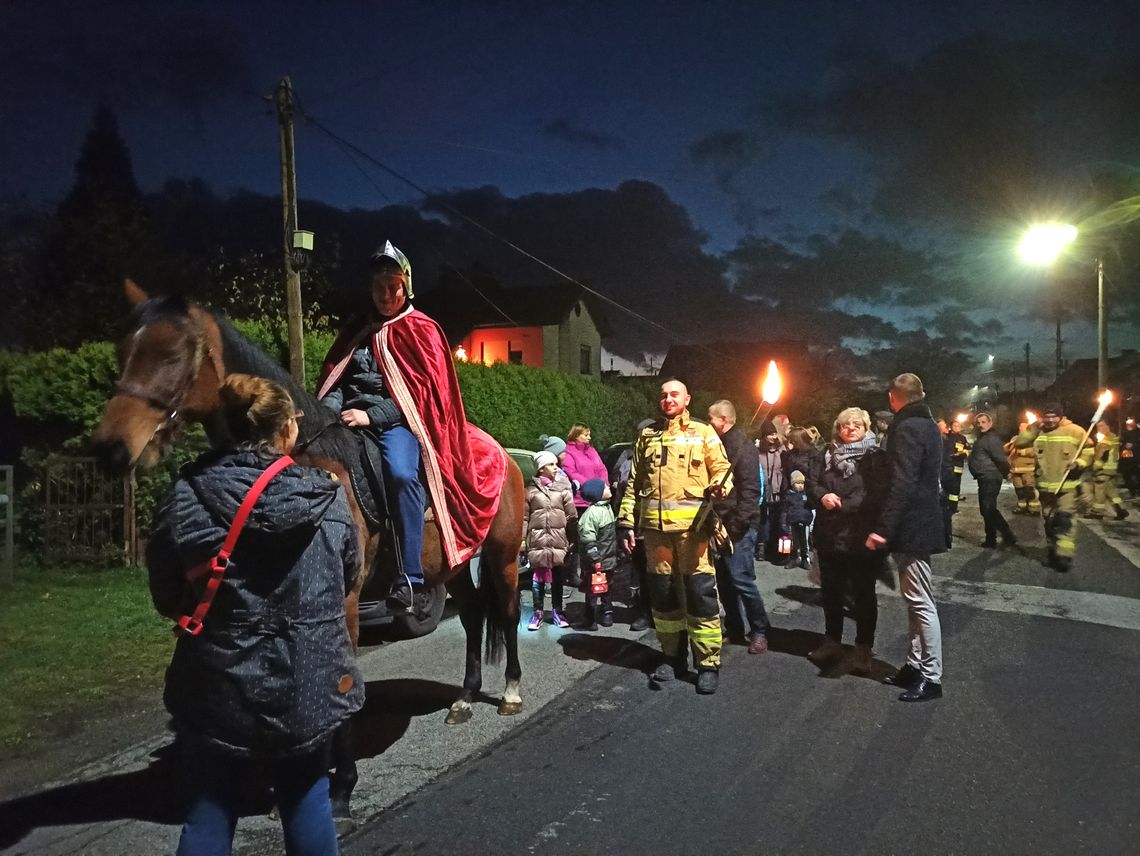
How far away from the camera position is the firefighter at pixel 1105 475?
1355 centimetres

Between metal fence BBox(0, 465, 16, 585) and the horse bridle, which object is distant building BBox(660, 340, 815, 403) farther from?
the horse bridle

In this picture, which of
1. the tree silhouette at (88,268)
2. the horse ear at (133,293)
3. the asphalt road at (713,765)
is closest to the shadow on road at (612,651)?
the asphalt road at (713,765)

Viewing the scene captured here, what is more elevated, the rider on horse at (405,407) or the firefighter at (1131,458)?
the rider on horse at (405,407)

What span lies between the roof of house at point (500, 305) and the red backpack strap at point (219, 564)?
1665 inches

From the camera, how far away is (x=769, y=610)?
8250 mm

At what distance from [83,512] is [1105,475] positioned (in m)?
16.6

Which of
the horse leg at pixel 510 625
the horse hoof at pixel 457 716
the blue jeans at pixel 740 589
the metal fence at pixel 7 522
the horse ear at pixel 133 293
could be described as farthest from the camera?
the metal fence at pixel 7 522

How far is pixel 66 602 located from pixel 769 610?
732 centimetres

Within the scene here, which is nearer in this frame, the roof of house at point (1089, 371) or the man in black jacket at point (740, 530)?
the man in black jacket at point (740, 530)

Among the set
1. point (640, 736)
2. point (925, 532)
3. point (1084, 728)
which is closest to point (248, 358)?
point (640, 736)

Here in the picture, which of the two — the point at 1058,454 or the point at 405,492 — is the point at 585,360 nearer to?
the point at 1058,454

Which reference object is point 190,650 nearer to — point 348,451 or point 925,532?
point 348,451

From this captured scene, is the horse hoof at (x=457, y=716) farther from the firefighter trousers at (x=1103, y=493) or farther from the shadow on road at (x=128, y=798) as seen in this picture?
the firefighter trousers at (x=1103, y=493)

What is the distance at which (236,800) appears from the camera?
2.61 m
